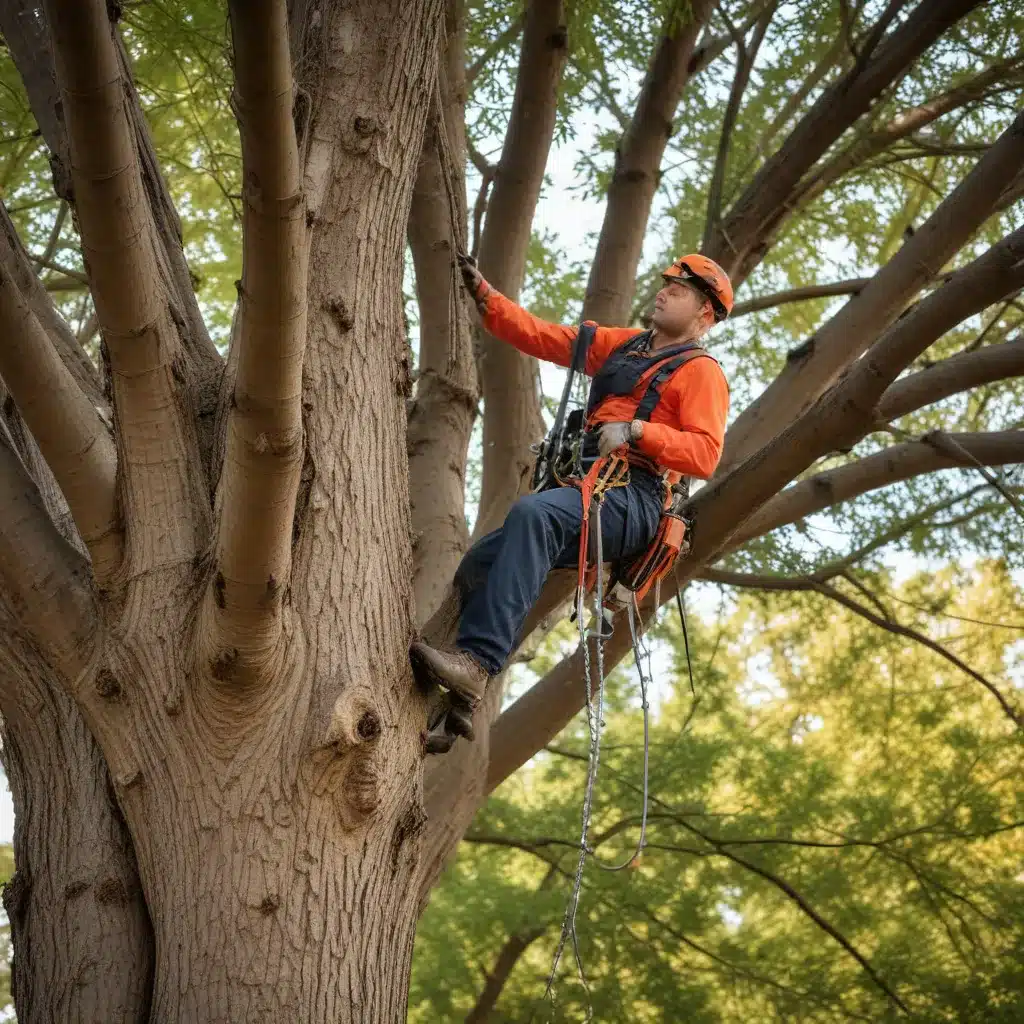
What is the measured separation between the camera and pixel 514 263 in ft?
17.8

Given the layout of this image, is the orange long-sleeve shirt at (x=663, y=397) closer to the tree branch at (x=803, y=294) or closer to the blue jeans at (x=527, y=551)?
the blue jeans at (x=527, y=551)

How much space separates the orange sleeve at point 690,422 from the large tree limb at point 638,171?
1524 millimetres

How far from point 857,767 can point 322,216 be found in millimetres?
8246

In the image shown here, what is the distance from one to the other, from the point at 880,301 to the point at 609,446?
1.75 m

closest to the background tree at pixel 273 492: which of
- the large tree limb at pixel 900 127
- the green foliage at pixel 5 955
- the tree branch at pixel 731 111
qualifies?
the large tree limb at pixel 900 127

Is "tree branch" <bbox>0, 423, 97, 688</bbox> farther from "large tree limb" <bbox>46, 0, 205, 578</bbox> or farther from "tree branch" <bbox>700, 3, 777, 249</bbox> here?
"tree branch" <bbox>700, 3, 777, 249</bbox>

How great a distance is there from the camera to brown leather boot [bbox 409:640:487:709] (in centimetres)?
323

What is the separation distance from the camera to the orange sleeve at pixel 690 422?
381cm

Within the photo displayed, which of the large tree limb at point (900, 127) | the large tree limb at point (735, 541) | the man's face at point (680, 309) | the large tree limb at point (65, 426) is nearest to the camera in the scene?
the large tree limb at point (65, 426)

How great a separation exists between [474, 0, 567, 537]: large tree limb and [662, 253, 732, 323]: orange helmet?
102cm

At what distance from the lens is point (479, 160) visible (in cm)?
641

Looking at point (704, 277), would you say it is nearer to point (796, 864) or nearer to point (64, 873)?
point (64, 873)

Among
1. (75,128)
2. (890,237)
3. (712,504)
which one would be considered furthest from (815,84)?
(75,128)

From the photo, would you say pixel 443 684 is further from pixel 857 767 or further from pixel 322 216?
pixel 857 767
